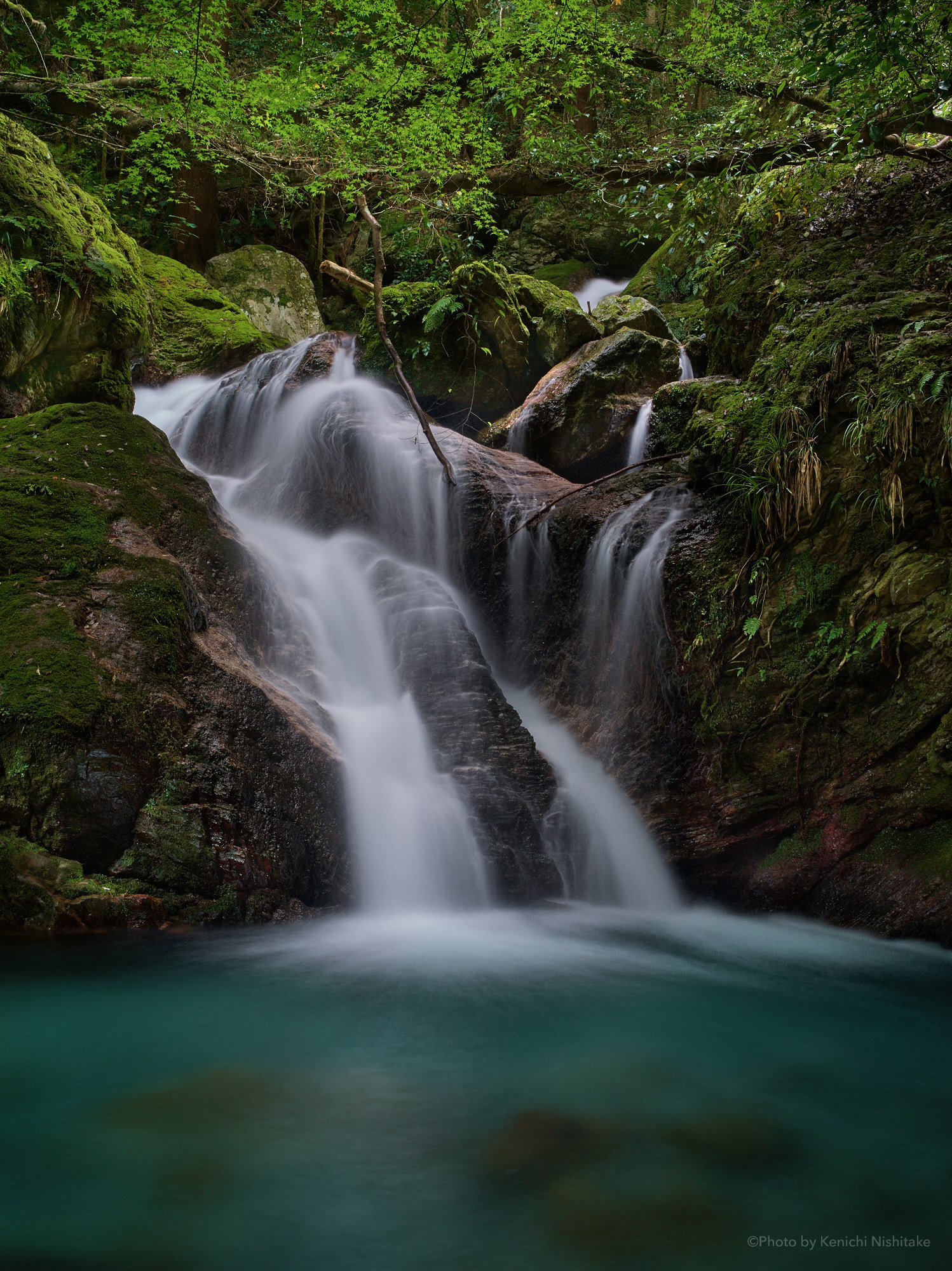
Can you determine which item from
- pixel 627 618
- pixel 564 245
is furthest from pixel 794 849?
pixel 564 245

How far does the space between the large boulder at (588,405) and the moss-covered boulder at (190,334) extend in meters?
4.85

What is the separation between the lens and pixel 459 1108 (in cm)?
277

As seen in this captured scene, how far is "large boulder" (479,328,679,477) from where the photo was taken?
10.1 metres

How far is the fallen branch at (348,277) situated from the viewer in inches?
481

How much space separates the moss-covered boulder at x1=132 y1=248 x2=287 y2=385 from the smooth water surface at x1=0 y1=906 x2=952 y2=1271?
10.2 m

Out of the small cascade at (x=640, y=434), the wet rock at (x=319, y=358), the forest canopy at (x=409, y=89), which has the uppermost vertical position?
Result: the forest canopy at (x=409, y=89)

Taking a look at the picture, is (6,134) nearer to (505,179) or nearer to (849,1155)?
(505,179)

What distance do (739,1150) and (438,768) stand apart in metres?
4.09

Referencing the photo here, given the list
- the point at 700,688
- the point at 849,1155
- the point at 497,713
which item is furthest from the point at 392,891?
the point at 849,1155

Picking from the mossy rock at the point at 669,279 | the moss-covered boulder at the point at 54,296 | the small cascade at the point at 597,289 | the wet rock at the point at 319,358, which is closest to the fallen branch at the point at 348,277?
the wet rock at the point at 319,358

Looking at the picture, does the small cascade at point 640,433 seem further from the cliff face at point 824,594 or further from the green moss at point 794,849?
the green moss at point 794,849

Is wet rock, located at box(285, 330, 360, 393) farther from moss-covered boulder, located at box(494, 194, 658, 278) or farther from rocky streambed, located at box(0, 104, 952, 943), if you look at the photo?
moss-covered boulder, located at box(494, 194, 658, 278)

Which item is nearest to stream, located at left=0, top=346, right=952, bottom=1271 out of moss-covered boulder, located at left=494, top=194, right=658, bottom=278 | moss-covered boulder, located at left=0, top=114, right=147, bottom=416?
moss-covered boulder, located at left=0, top=114, right=147, bottom=416

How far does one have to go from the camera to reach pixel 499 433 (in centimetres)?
1059
